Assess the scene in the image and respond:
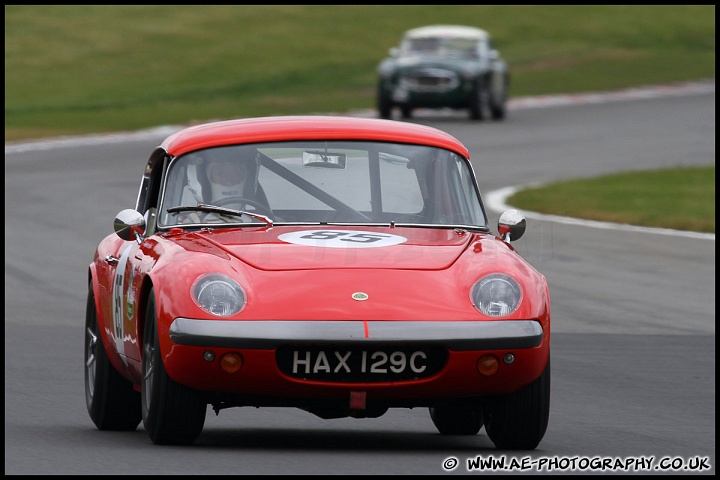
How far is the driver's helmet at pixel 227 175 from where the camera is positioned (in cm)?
812

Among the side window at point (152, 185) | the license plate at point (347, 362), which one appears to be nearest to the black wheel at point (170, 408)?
the license plate at point (347, 362)

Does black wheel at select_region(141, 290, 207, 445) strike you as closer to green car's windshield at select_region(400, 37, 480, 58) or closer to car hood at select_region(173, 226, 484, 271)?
car hood at select_region(173, 226, 484, 271)

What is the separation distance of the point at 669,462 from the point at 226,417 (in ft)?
8.23

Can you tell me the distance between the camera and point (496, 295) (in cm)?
713

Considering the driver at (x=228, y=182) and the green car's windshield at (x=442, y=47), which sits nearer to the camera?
the driver at (x=228, y=182)

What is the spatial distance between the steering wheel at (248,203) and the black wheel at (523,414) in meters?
1.42

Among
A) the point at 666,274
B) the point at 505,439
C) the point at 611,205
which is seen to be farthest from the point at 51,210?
the point at 505,439

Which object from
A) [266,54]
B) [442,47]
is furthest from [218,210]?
[266,54]

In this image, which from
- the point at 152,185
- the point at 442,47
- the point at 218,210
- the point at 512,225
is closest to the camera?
the point at 218,210

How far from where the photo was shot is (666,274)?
51.0ft

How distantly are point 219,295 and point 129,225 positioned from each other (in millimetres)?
1151

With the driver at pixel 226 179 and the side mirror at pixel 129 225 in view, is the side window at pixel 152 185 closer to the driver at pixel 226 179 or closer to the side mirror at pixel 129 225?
the side mirror at pixel 129 225

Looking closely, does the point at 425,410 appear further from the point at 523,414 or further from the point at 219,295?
the point at 219,295

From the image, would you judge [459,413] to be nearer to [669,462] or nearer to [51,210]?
[669,462]
